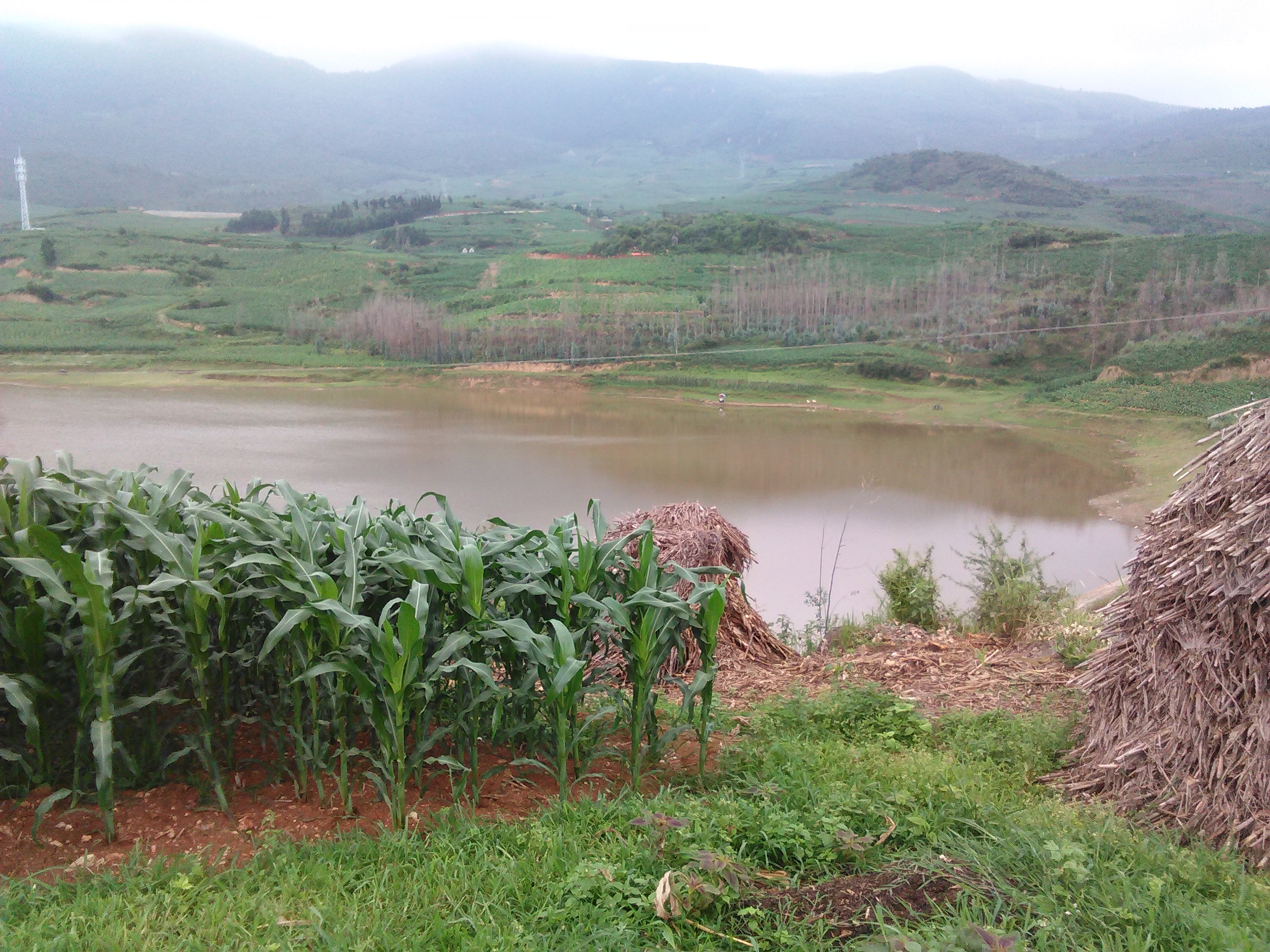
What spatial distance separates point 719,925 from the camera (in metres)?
2.03

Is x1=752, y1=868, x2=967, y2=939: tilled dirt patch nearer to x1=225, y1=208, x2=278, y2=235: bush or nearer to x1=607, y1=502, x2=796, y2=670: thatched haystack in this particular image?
x1=607, y1=502, x2=796, y2=670: thatched haystack

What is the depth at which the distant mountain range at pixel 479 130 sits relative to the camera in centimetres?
6906

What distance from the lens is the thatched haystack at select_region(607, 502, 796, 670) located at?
5.20 m

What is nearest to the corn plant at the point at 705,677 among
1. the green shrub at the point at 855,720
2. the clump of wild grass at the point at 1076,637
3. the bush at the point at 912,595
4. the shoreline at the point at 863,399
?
the green shrub at the point at 855,720

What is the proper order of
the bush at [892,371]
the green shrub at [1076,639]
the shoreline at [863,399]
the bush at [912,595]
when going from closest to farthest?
the green shrub at [1076,639] → the bush at [912,595] → the shoreline at [863,399] → the bush at [892,371]

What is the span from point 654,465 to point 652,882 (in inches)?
593

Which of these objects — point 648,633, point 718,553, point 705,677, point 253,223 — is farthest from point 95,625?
point 253,223

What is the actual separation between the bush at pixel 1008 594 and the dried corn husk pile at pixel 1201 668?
2.11 m

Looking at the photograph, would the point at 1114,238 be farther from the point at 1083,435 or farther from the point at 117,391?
the point at 117,391

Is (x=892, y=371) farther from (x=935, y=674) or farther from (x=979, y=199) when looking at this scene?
(x=979, y=199)

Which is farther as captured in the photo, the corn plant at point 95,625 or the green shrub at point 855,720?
the green shrub at point 855,720

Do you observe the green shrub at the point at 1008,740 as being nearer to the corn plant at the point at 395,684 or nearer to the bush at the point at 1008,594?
the bush at the point at 1008,594

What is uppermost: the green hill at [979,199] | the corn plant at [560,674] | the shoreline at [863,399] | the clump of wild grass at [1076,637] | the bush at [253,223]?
the green hill at [979,199]

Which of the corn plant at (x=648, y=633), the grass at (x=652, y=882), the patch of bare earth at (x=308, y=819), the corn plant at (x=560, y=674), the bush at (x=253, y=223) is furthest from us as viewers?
the bush at (x=253, y=223)
